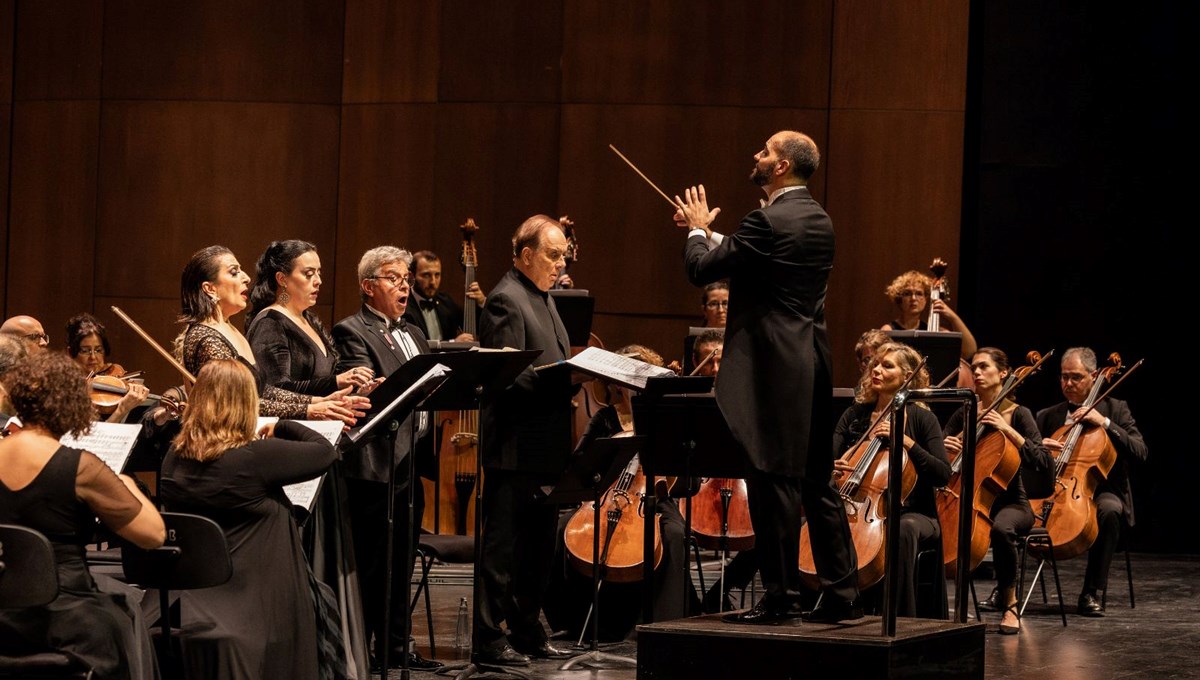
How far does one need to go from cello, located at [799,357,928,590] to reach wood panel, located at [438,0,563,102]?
353 centimetres

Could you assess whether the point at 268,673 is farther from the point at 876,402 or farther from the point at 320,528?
the point at 876,402

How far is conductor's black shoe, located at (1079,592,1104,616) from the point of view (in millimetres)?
6301

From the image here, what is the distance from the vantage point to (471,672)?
14.6 ft

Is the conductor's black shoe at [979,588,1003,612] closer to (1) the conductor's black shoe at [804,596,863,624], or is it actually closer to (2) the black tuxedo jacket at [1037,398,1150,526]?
(2) the black tuxedo jacket at [1037,398,1150,526]

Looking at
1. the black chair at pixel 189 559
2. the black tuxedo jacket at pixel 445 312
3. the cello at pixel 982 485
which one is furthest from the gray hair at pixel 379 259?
the black tuxedo jacket at pixel 445 312

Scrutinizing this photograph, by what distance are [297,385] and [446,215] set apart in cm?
368

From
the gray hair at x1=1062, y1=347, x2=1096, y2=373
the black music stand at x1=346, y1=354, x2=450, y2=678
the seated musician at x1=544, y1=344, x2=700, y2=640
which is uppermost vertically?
the gray hair at x1=1062, y1=347, x2=1096, y2=373

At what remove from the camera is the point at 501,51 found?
7996mm

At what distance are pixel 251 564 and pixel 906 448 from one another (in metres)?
2.45

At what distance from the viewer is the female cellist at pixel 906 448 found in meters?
5.12

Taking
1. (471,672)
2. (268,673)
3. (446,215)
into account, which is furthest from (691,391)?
(446,215)

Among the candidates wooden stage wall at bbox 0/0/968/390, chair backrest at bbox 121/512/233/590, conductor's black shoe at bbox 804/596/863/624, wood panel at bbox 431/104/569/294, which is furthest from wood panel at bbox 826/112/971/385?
chair backrest at bbox 121/512/233/590

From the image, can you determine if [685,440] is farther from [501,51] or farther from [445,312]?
[501,51]

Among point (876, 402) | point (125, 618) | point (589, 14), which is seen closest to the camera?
point (125, 618)
